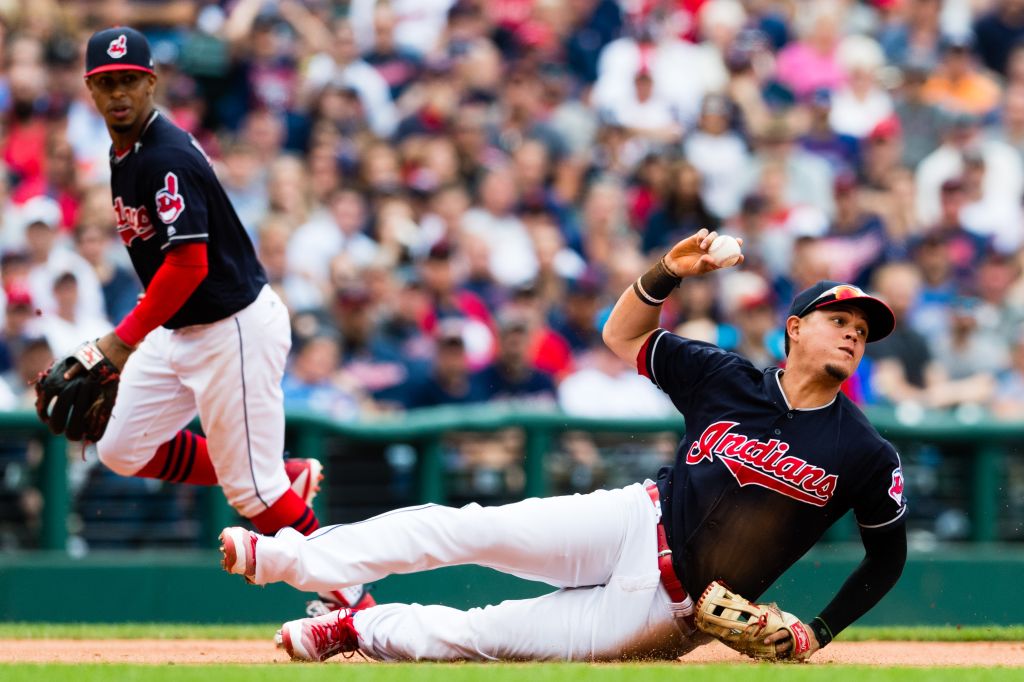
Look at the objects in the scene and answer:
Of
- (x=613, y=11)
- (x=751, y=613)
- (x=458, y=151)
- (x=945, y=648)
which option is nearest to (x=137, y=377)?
(x=751, y=613)

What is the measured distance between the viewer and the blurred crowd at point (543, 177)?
9.34 m

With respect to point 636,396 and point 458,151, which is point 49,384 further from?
point 458,151

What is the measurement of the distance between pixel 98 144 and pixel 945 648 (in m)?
6.80

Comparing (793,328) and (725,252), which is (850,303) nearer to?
(793,328)

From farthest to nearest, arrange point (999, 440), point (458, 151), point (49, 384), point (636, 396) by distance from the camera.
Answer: point (458, 151) < point (636, 396) < point (999, 440) < point (49, 384)

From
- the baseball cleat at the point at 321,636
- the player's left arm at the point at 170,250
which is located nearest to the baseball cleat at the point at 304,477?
the player's left arm at the point at 170,250

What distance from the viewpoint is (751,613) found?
16.2 ft

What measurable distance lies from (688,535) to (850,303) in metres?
0.90

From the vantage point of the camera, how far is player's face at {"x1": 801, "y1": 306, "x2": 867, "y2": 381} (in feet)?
16.6

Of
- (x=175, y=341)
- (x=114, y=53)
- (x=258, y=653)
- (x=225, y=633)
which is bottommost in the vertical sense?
(x=225, y=633)

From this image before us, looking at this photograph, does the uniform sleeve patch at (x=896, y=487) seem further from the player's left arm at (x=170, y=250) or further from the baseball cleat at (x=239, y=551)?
the player's left arm at (x=170, y=250)

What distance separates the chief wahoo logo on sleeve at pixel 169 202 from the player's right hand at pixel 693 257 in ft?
5.64

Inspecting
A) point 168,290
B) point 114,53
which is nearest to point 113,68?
point 114,53

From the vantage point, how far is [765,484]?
5039mm
